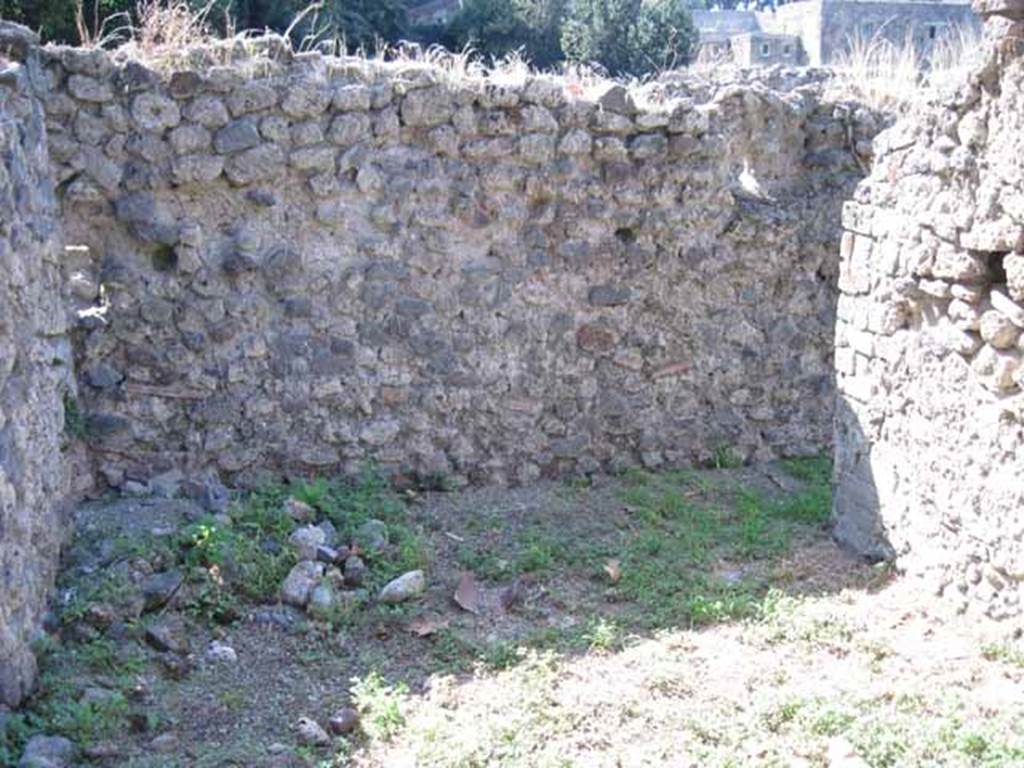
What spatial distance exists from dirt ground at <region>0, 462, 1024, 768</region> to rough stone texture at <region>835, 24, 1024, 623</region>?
0.88ft

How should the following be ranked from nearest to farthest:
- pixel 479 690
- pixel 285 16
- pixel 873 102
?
A: pixel 479 690 → pixel 873 102 → pixel 285 16

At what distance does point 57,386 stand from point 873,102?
483 cm

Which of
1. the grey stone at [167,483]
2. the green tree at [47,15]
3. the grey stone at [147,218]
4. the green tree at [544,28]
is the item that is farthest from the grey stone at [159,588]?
the green tree at [544,28]

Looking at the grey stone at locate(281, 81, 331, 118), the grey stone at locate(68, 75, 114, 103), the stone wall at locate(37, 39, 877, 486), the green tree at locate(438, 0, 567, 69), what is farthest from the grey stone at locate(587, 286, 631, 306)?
the green tree at locate(438, 0, 567, 69)

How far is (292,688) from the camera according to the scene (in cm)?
409

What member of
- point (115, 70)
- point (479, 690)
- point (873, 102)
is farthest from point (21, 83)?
point (873, 102)

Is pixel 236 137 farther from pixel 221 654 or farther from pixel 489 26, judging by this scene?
pixel 489 26

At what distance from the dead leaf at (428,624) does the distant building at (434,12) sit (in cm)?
1964

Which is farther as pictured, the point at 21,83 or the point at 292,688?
the point at 21,83

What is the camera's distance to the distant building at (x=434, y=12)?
75.8ft

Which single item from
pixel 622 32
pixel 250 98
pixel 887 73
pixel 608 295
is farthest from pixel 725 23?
pixel 250 98

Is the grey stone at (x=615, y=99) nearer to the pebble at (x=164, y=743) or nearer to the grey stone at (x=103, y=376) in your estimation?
the grey stone at (x=103, y=376)

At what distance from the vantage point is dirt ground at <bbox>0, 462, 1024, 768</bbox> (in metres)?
3.61

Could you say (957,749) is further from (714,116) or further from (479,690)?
(714,116)
